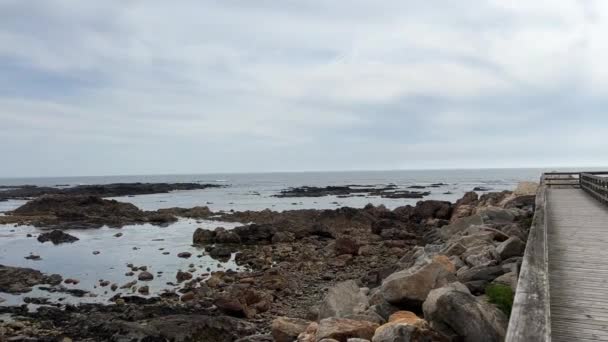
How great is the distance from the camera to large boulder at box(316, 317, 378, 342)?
19.9ft

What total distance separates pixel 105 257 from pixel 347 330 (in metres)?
18.4

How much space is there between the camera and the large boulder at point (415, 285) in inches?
271

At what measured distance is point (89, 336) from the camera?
33.4 feet

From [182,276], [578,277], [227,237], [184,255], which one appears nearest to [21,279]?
[182,276]

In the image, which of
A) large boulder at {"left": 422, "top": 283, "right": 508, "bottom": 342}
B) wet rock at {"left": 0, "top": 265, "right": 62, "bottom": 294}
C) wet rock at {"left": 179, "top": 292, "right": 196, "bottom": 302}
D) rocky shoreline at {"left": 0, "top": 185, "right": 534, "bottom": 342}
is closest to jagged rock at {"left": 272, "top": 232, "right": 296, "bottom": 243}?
rocky shoreline at {"left": 0, "top": 185, "right": 534, "bottom": 342}

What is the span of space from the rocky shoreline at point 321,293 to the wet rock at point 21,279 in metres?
0.07

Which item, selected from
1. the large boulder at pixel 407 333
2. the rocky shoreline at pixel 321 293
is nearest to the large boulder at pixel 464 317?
the rocky shoreline at pixel 321 293

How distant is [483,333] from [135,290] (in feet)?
40.8

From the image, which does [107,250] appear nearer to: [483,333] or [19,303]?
[19,303]

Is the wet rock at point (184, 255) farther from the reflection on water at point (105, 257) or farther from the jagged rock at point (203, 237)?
the jagged rock at point (203, 237)

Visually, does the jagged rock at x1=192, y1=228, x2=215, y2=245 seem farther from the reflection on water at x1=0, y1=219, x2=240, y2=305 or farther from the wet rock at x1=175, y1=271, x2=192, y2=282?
the wet rock at x1=175, y1=271, x2=192, y2=282

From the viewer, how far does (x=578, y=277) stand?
6.35 m

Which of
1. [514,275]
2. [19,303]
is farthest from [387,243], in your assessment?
[514,275]

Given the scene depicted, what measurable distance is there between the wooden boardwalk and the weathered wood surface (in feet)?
1.42
